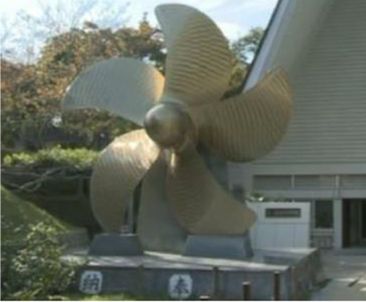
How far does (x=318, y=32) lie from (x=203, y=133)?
12623 millimetres

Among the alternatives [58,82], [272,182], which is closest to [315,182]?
[272,182]

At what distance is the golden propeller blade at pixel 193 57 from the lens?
15.0 meters

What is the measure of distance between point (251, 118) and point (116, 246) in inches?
136

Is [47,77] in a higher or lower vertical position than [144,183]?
higher

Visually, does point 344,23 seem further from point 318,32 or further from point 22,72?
point 22,72

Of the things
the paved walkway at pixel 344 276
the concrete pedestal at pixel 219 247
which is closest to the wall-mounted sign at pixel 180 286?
the paved walkway at pixel 344 276

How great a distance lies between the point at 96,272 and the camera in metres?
12.4

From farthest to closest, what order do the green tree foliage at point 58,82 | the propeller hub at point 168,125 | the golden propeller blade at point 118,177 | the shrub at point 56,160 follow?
the green tree foliage at point 58,82 < the shrub at point 56,160 < the golden propeller blade at point 118,177 < the propeller hub at point 168,125

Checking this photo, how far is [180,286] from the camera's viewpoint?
12.0m

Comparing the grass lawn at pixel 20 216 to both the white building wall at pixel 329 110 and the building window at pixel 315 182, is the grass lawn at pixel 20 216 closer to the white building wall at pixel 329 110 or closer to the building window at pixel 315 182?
the white building wall at pixel 329 110

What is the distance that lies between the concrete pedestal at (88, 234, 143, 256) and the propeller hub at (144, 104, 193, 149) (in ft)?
5.93

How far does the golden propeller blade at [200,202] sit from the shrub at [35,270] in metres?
3.71

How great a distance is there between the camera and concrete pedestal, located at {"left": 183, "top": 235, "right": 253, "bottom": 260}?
47.0ft

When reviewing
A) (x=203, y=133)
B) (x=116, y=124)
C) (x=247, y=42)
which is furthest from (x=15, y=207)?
(x=247, y=42)
